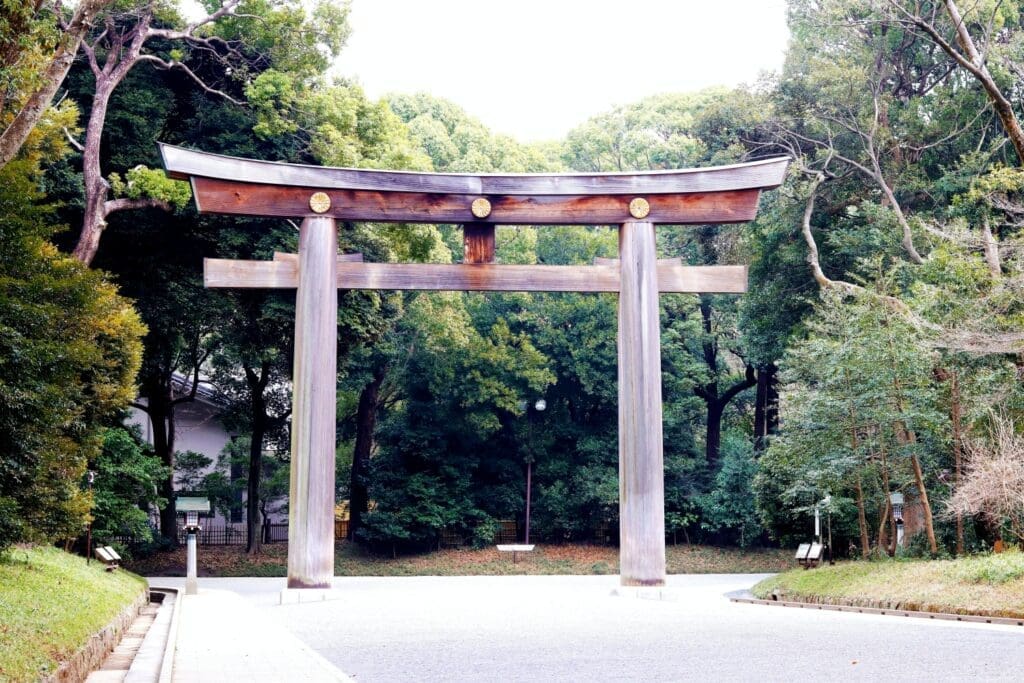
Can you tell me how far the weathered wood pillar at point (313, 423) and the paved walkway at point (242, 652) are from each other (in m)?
1.20

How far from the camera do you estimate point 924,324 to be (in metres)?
17.8

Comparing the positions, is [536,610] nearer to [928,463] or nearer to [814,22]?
[928,463]

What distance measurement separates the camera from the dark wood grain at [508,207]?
16000mm

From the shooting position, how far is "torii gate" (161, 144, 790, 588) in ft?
50.8


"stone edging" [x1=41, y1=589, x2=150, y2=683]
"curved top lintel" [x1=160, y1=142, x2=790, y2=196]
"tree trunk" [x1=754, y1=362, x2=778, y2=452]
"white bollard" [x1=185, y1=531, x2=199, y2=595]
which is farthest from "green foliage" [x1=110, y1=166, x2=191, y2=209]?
"tree trunk" [x1=754, y1=362, x2=778, y2=452]

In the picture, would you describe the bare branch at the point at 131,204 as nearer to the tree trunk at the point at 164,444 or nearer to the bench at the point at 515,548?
the tree trunk at the point at 164,444

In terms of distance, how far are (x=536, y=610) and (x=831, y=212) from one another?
58.8 ft

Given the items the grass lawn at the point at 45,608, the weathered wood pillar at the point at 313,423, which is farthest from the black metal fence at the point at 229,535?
the weathered wood pillar at the point at 313,423

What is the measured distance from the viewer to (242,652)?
9719 millimetres

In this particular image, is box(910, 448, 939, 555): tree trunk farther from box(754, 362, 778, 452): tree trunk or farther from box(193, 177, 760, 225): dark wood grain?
box(754, 362, 778, 452): tree trunk

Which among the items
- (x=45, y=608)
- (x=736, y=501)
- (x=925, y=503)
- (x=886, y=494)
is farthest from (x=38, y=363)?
(x=736, y=501)

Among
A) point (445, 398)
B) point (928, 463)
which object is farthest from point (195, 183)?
point (445, 398)

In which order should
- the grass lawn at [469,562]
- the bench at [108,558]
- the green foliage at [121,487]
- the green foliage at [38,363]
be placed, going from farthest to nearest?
the grass lawn at [469,562] < the green foliage at [121,487] < the bench at [108,558] < the green foliage at [38,363]

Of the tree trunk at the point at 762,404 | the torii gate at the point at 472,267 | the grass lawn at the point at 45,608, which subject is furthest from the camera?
the tree trunk at the point at 762,404
